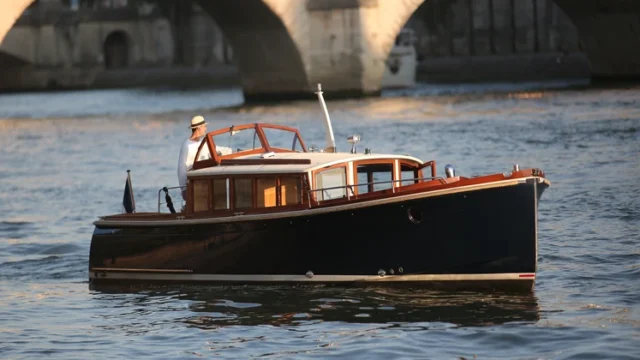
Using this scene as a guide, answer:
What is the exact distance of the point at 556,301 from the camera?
1484cm

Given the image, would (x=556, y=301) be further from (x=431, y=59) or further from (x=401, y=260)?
(x=431, y=59)

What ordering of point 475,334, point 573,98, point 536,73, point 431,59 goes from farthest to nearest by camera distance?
point 431,59 → point 536,73 → point 573,98 → point 475,334

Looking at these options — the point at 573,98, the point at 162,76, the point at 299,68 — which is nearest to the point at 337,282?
the point at 573,98

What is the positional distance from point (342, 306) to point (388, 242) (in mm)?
787

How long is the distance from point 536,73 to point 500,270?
57760 millimetres

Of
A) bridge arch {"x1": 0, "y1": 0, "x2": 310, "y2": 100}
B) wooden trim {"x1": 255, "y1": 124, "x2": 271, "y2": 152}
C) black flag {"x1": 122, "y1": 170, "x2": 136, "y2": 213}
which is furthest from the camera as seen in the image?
bridge arch {"x1": 0, "y1": 0, "x2": 310, "y2": 100}

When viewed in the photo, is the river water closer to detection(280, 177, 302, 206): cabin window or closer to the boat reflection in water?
the boat reflection in water

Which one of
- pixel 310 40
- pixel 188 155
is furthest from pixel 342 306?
pixel 310 40

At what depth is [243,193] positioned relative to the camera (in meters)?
15.7

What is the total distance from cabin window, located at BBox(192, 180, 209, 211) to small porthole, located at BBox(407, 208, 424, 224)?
2.37 metres

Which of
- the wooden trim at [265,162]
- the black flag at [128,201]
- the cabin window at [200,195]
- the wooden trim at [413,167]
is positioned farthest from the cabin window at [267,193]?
the black flag at [128,201]

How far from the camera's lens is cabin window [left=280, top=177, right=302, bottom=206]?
1550 cm

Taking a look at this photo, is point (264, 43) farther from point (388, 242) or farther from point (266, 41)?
point (388, 242)

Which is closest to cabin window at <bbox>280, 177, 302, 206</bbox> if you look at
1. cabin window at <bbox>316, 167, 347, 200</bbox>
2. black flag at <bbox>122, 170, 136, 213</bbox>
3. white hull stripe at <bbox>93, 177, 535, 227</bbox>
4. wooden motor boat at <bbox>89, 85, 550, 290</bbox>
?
wooden motor boat at <bbox>89, 85, 550, 290</bbox>
